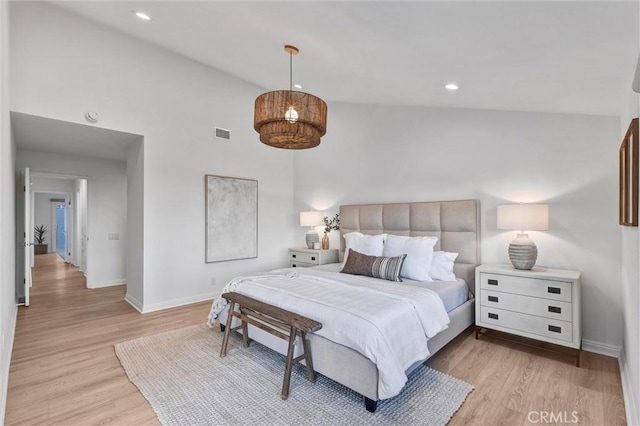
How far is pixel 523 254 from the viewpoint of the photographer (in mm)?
2973

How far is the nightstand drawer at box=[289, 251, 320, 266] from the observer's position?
16.3 feet

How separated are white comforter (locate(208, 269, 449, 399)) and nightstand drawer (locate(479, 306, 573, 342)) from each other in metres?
0.77

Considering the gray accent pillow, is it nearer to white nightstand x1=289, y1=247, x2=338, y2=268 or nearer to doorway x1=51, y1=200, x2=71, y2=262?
white nightstand x1=289, y1=247, x2=338, y2=268

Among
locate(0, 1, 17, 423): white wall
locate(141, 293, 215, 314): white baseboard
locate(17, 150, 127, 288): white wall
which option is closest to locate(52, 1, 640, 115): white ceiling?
locate(0, 1, 17, 423): white wall

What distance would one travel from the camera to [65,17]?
3412mm

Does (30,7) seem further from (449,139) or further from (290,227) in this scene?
(449,139)

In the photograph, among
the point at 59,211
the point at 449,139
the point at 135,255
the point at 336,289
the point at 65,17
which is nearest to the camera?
the point at 336,289

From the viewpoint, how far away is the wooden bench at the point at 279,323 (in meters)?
2.19

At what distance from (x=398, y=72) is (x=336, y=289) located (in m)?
2.19

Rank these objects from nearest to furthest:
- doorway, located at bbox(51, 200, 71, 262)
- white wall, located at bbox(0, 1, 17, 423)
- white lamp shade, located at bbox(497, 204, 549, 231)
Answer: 1. white wall, located at bbox(0, 1, 17, 423)
2. white lamp shade, located at bbox(497, 204, 549, 231)
3. doorway, located at bbox(51, 200, 71, 262)

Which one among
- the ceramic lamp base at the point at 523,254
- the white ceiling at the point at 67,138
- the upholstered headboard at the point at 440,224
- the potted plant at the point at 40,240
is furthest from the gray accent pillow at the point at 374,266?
the potted plant at the point at 40,240

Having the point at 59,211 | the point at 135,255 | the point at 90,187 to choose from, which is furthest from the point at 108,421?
the point at 59,211

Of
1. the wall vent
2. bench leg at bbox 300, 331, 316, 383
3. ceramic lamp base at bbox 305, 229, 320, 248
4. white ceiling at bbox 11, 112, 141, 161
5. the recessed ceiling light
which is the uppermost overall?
the recessed ceiling light

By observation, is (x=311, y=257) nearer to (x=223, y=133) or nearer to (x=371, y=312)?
(x=223, y=133)
